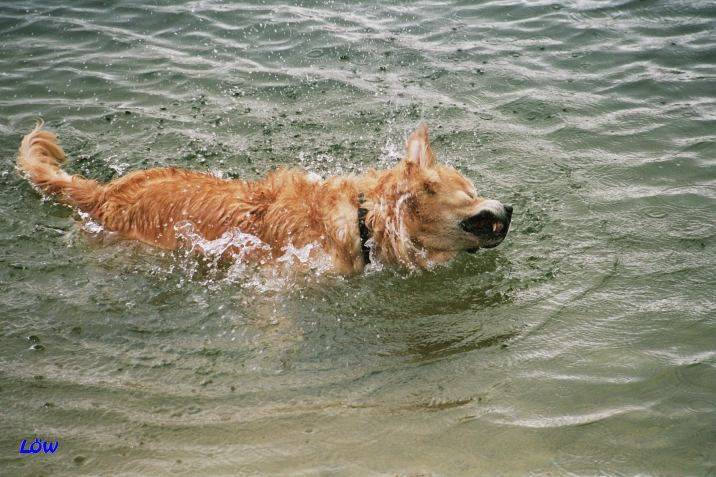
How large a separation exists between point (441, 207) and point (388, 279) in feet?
2.57

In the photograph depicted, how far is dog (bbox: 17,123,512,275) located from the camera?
5.70 m

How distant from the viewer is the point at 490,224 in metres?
5.66

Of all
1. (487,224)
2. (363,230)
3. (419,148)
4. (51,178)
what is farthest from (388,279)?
(51,178)

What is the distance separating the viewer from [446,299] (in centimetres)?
566

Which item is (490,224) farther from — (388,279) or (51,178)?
(51,178)

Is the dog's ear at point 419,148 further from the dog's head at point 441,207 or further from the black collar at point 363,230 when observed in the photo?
the black collar at point 363,230

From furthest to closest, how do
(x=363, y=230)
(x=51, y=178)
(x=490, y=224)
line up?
(x=51, y=178) → (x=363, y=230) → (x=490, y=224)

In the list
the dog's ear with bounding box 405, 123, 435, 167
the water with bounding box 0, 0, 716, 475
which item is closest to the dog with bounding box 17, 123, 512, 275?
the dog's ear with bounding box 405, 123, 435, 167

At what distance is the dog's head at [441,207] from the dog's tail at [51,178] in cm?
285

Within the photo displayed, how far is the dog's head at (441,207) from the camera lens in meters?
5.67

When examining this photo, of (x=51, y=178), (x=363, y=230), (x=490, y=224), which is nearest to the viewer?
(x=490, y=224)

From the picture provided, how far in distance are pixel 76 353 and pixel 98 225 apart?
5.01 feet

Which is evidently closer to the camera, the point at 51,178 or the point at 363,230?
the point at 363,230

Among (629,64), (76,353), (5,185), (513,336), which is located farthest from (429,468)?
(629,64)
